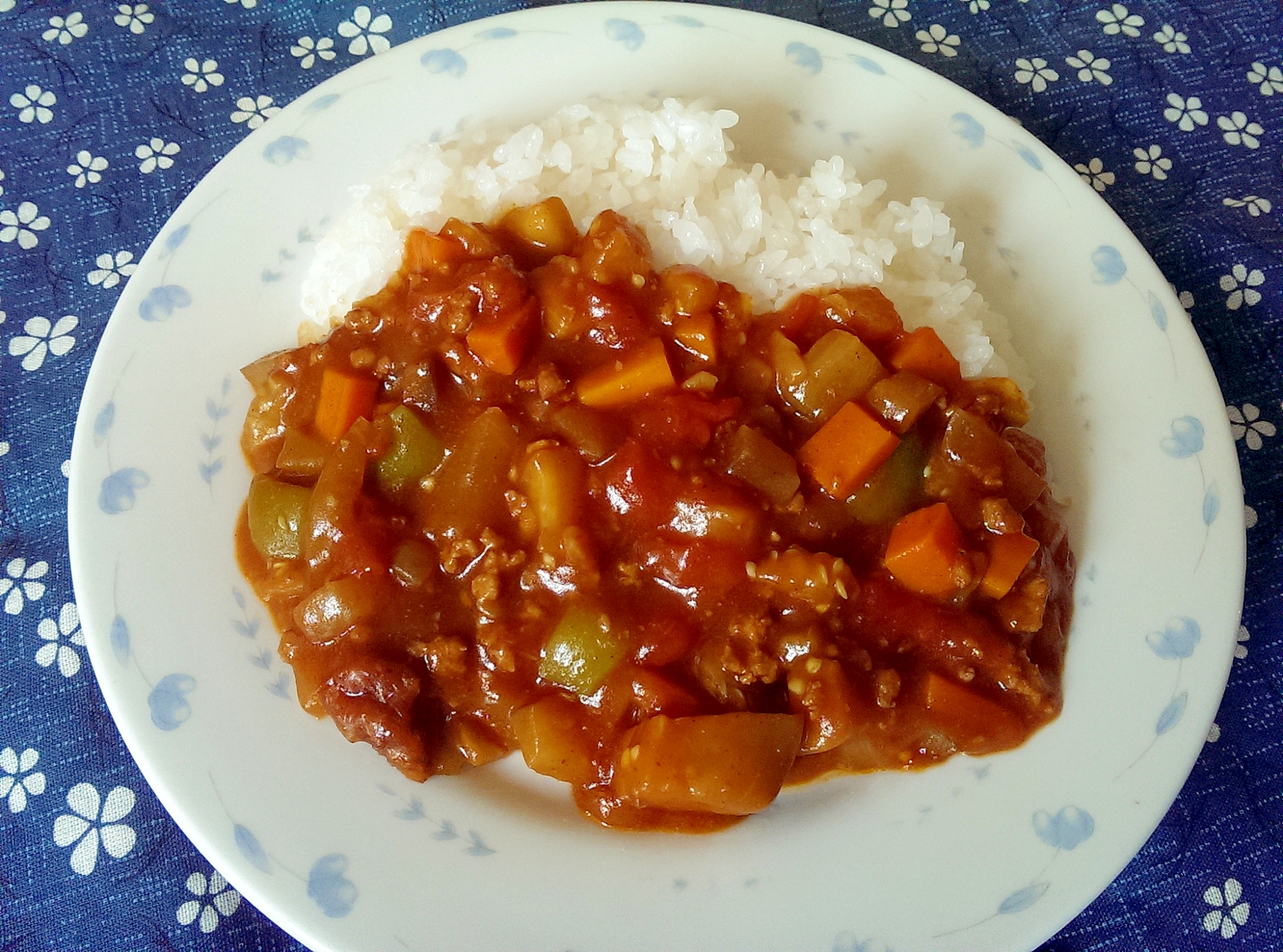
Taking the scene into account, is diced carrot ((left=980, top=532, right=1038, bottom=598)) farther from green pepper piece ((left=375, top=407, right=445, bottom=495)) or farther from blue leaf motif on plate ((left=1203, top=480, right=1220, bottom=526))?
green pepper piece ((left=375, top=407, right=445, bottom=495))

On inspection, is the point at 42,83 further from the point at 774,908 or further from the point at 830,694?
the point at 774,908

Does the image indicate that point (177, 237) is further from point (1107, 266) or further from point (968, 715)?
point (1107, 266)

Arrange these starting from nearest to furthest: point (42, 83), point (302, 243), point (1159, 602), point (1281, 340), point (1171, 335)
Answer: point (1159, 602), point (1171, 335), point (302, 243), point (1281, 340), point (42, 83)

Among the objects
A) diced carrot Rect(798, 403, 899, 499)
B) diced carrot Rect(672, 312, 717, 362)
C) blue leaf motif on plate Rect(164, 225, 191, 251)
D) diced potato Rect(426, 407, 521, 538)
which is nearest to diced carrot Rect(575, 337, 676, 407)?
diced carrot Rect(672, 312, 717, 362)

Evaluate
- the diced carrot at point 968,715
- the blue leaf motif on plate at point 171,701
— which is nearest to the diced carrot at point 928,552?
the diced carrot at point 968,715

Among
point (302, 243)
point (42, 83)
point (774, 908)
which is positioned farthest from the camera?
point (42, 83)

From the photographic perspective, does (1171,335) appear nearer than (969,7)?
Yes

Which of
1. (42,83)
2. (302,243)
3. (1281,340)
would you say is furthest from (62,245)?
(1281,340)
